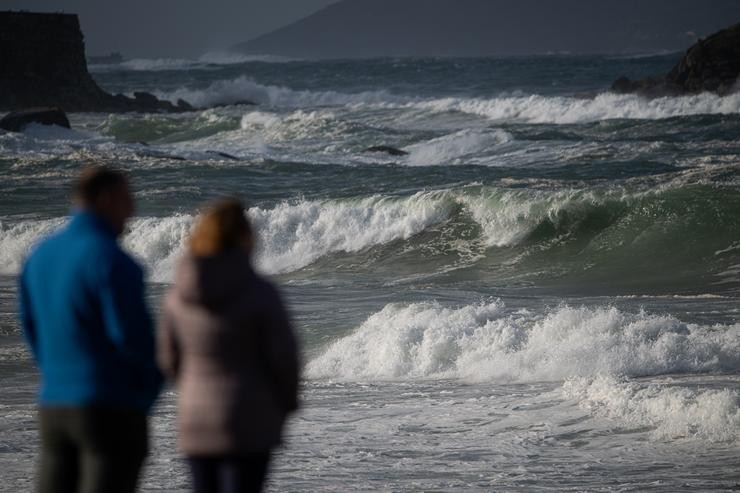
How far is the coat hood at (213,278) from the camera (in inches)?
148

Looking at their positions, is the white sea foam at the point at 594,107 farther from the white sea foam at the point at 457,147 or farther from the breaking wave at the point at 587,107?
the white sea foam at the point at 457,147

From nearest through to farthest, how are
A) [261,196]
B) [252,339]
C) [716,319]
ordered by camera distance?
[252,339]
[716,319]
[261,196]

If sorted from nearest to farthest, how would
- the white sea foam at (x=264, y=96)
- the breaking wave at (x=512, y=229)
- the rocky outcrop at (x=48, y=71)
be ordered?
the breaking wave at (x=512, y=229) → the rocky outcrop at (x=48, y=71) → the white sea foam at (x=264, y=96)

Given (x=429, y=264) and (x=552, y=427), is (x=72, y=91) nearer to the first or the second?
(x=429, y=264)

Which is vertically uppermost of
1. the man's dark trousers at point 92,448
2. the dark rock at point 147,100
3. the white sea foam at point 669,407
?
the man's dark trousers at point 92,448

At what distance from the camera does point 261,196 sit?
85.1 feet

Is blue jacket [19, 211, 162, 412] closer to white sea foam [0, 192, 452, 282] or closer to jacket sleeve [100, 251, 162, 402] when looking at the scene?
jacket sleeve [100, 251, 162, 402]

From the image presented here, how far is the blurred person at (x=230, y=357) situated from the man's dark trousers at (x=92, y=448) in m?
0.22

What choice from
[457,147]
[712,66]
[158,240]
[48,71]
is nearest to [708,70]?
[712,66]

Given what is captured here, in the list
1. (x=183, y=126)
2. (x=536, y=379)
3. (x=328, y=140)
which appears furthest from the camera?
(x=183, y=126)

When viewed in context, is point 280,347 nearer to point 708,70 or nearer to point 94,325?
point 94,325

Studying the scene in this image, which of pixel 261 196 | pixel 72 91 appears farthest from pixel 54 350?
pixel 72 91

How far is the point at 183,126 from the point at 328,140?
32.0 ft

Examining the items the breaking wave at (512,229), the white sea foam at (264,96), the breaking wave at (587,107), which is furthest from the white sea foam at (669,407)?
the white sea foam at (264,96)
